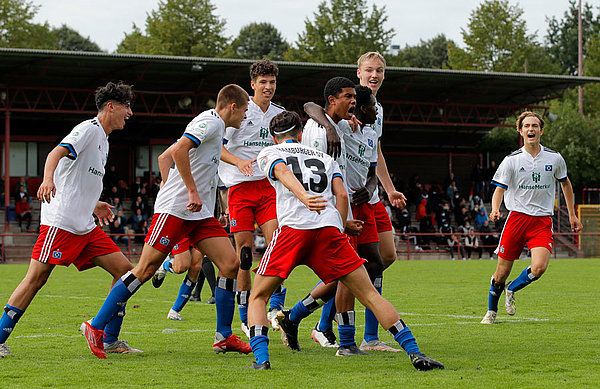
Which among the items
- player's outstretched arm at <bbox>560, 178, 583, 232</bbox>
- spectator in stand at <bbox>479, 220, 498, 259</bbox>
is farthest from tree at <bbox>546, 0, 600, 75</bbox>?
player's outstretched arm at <bbox>560, 178, 583, 232</bbox>

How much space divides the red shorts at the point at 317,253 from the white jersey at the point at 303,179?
0.06 metres

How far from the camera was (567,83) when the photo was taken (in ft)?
119

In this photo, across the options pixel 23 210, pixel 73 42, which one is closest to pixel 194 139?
pixel 23 210

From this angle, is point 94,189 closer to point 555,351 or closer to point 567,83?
point 555,351

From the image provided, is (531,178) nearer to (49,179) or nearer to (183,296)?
(183,296)

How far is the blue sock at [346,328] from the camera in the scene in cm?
722

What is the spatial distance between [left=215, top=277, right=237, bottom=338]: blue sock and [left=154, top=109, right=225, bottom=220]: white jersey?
0.60 meters

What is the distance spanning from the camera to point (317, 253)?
634 centimetres

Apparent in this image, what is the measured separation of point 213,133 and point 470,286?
33.0 feet

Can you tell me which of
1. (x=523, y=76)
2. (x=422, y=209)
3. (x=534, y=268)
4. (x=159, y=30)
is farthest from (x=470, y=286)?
(x=159, y=30)

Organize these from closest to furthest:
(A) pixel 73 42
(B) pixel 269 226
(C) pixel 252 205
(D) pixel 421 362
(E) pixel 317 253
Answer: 1. (D) pixel 421 362
2. (E) pixel 317 253
3. (B) pixel 269 226
4. (C) pixel 252 205
5. (A) pixel 73 42

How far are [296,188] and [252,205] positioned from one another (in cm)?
269

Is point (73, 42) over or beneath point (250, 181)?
over

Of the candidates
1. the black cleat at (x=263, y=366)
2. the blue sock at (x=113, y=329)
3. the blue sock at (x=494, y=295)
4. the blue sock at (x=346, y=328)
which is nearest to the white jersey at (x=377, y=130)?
the blue sock at (x=346, y=328)
